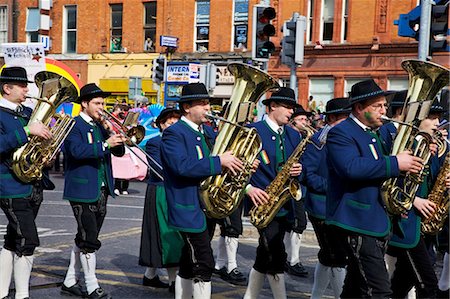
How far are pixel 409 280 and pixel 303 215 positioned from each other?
354 cm

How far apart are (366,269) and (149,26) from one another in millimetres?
29785

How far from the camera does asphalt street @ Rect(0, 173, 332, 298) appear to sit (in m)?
8.15

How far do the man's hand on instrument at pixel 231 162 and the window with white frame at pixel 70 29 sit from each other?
31.3 m

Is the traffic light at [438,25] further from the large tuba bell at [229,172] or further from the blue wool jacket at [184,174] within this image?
the blue wool jacket at [184,174]

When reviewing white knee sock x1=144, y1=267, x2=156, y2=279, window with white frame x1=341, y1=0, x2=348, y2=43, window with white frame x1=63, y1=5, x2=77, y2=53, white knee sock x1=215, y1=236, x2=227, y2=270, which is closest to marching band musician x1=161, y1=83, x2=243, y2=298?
white knee sock x1=144, y1=267, x2=156, y2=279

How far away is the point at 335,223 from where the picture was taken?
5773 mm

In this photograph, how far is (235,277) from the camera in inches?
350

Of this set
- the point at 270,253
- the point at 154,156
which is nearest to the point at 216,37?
the point at 154,156

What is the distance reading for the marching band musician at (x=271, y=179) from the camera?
22.4ft

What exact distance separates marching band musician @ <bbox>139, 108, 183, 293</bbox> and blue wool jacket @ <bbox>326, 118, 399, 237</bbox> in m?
2.67

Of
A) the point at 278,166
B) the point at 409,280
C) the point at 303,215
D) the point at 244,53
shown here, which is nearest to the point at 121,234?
the point at 303,215

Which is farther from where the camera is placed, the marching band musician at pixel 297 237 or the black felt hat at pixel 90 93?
the marching band musician at pixel 297 237

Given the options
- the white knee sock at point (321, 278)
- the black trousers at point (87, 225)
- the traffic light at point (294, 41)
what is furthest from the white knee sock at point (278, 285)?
the traffic light at point (294, 41)

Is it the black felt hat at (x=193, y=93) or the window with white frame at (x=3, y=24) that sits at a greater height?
the window with white frame at (x=3, y=24)
